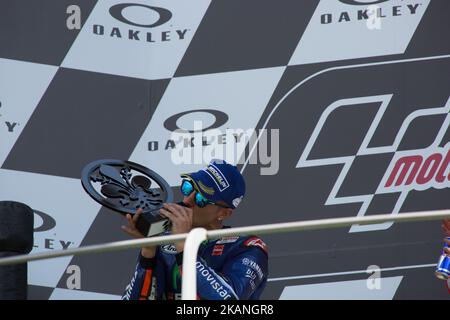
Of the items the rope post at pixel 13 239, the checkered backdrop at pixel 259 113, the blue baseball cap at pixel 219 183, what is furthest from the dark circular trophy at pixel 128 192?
the checkered backdrop at pixel 259 113

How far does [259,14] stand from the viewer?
6.32 meters

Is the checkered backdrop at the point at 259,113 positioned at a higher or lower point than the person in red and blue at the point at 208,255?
higher

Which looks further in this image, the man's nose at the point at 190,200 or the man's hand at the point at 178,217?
the man's nose at the point at 190,200

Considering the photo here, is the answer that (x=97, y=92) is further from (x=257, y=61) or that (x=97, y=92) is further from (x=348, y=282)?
(x=348, y=282)

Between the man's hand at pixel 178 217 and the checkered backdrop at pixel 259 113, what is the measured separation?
1.60 m

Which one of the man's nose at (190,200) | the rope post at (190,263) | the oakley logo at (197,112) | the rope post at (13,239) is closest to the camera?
the rope post at (190,263)

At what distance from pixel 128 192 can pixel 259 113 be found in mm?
1695

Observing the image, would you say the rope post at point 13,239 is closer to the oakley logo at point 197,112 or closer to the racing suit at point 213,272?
the racing suit at point 213,272

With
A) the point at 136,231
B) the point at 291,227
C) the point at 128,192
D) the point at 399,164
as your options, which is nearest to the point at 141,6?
the point at 399,164

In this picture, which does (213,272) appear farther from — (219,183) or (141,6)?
(141,6)

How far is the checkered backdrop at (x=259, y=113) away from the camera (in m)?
6.00

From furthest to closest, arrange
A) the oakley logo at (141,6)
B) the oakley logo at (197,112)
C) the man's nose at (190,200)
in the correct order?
the oakley logo at (141,6), the oakley logo at (197,112), the man's nose at (190,200)

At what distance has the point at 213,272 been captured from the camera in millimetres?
4445
